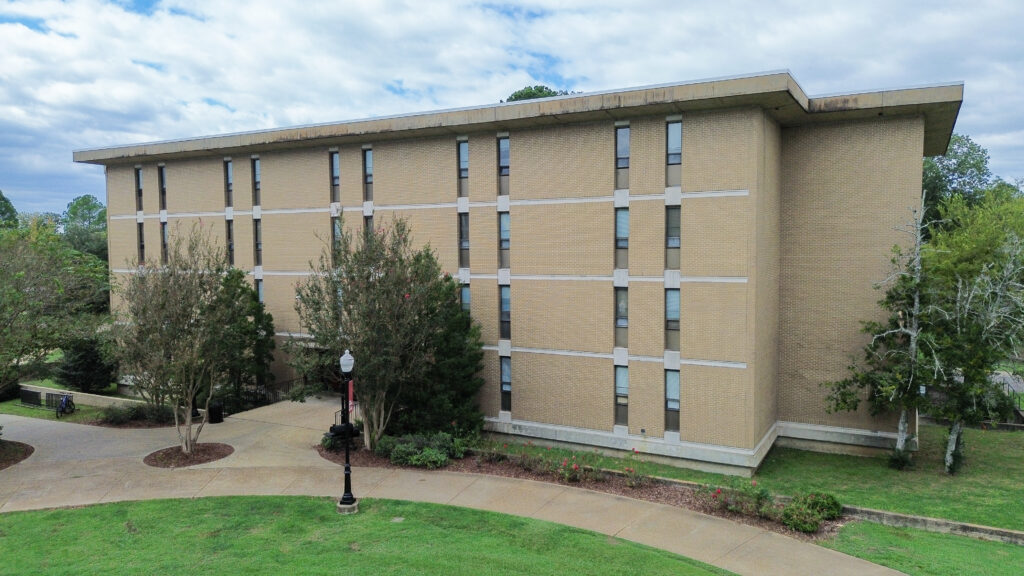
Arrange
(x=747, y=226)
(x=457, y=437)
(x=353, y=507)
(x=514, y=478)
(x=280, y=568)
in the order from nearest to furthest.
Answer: (x=280, y=568)
(x=353, y=507)
(x=514, y=478)
(x=747, y=226)
(x=457, y=437)

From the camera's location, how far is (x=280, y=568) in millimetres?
11180

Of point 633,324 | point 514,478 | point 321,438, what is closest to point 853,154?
point 633,324

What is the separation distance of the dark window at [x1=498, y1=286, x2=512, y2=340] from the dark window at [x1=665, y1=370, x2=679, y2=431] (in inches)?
221

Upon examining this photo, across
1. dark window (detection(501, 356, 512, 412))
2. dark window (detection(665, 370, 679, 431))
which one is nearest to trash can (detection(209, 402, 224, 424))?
dark window (detection(501, 356, 512, 412))

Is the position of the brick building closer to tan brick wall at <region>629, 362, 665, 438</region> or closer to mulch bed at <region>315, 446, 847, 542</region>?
tan brick wall at <region>629, 362, 665, 438</region>

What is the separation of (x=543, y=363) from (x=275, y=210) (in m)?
13.6

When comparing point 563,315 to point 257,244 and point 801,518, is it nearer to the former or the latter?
point 801,518

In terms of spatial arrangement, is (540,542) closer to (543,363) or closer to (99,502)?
(543,363)

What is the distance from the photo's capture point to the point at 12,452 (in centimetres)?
1975

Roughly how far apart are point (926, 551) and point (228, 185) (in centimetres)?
2765

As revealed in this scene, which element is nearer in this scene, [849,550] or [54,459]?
[849,550]

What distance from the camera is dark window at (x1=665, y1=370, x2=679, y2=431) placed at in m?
19.6

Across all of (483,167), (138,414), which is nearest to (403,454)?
(483,167)

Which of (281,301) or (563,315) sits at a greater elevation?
(281,301)
